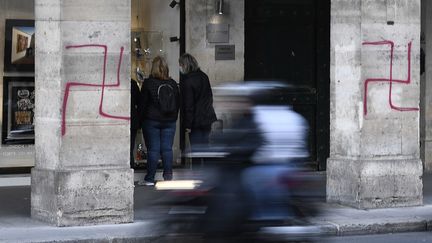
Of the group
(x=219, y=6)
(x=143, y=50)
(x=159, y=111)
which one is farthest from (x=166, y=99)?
(x=219, y=6)

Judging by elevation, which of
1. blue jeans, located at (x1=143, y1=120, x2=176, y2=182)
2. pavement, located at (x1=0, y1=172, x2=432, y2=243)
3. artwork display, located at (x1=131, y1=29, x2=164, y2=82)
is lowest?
pavement, located at (x1=0, y1=172, x2=432, y2=243)

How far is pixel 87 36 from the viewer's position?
12023 mm

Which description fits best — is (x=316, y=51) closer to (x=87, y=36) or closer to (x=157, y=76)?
(x=157, y=76)

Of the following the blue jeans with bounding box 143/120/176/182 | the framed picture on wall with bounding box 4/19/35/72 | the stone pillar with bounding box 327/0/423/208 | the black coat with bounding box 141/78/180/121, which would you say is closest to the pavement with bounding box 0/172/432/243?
the stone pillar with bounding box 327/0/423/208

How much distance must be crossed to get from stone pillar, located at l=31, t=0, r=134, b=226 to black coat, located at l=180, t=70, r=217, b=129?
3.03 metres

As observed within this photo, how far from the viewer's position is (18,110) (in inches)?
619

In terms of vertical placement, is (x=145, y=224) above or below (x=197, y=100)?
below

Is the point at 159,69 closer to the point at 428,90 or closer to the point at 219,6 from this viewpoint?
the point at 219,6

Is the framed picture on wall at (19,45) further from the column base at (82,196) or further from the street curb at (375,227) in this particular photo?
the street curb at (375,227)

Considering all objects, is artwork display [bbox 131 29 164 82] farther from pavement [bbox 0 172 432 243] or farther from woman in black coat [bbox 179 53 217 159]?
pavement [bbox 0 172 432 243]

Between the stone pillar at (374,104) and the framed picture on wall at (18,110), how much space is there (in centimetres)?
506

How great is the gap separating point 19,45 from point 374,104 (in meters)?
5.91

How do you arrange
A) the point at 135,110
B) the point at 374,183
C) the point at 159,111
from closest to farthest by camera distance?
the point at 374,183 → the point at 159,111 → the point at 135,110

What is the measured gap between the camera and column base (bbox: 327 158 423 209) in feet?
43.8
